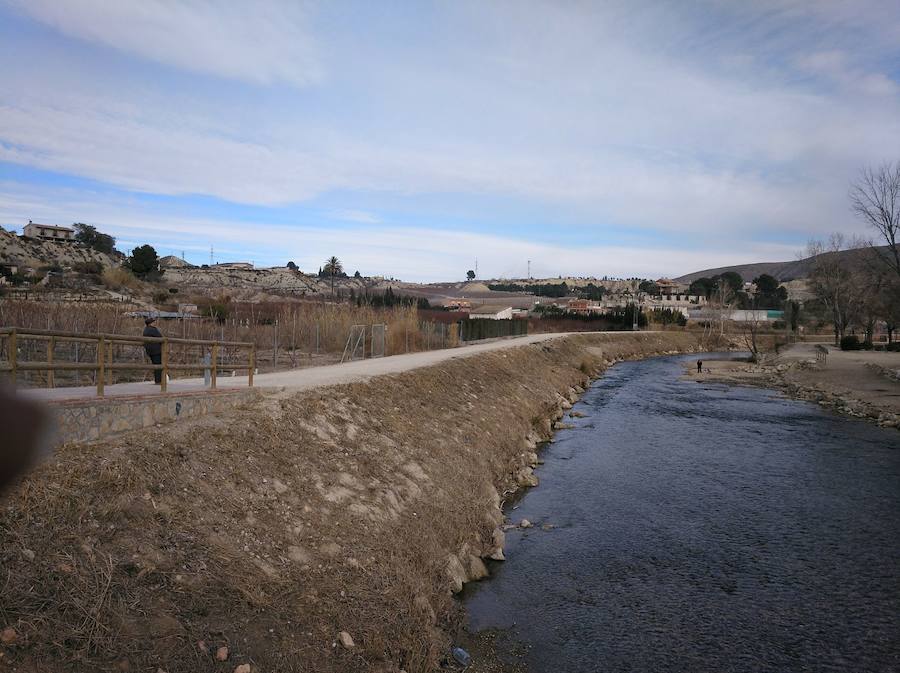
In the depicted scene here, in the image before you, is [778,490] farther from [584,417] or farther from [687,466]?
[584,417]

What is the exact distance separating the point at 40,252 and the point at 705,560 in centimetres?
9948

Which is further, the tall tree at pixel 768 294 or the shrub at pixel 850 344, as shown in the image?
the tall tree at pixel 768 294

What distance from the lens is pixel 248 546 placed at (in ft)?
29.7

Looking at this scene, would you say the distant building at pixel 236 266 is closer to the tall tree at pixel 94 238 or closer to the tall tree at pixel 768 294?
the tall tree at pixel 94 238

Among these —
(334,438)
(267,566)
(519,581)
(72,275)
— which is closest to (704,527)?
(519,581)

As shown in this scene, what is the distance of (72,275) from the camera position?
70.8 meters

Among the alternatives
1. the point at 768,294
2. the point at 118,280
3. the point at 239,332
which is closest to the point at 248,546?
the point at 239,332

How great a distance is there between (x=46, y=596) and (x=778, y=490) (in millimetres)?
16833

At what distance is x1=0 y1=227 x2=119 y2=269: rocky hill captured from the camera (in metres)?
81.4

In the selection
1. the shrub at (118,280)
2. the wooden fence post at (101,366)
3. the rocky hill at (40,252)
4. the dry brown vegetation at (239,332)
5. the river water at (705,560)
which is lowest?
the river water at (705,560)

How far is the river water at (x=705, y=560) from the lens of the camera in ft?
31.9

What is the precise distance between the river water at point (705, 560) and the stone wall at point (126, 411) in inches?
237

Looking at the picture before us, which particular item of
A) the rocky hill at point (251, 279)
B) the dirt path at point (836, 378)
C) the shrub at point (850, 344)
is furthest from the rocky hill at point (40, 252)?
the shrub at point (850, 344)

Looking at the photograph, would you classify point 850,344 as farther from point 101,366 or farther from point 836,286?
point 101,366
